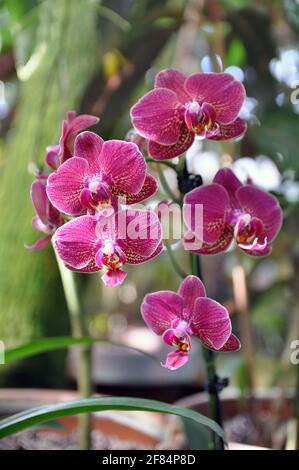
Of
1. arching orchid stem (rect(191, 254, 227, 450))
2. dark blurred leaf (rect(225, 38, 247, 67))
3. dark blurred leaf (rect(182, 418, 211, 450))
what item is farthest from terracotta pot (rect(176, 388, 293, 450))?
dark blurred leaf (rect(225, 38, 247, 67))

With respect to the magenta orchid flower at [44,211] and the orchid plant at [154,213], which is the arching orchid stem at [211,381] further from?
the magenta orchid flower at [44,211]

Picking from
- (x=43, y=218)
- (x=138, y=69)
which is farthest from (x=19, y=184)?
(x=43, y=218)

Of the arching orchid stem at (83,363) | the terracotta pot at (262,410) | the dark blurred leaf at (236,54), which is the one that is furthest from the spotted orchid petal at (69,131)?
the dark blurred leaf at (236,54)

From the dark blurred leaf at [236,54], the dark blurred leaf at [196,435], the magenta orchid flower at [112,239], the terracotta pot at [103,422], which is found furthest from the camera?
the dark blurred leaf at [236,54]

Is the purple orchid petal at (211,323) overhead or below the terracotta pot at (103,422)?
→ below

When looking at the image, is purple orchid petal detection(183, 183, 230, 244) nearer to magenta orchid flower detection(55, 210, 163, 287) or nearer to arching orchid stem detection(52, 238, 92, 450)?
magenta orchid flower detection(55, 210, 163, 287)

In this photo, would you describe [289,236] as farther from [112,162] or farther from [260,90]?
[112,162]

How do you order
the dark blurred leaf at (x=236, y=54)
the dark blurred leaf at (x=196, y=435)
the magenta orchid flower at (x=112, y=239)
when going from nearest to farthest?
1. the magenta orchid flower at (x=112, y=239)
2. the dark blurred leaf at (x=196, y=435)
3. the dark blurred leaf at (x=236, y=54)
